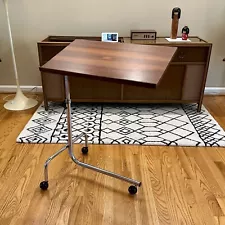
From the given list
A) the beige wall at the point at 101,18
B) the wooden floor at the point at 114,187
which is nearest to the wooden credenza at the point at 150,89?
the beige wall at the point at 101,18

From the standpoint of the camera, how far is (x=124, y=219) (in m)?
1.58

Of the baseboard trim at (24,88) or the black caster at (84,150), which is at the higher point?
the baseboard trim at (24,88)

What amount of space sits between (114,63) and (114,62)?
2 centimetres

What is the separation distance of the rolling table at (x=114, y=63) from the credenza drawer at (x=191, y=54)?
1046 millimetres

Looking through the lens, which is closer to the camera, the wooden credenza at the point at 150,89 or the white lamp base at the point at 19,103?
the wooden credenza at the point at 150,89

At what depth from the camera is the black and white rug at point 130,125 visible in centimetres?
237

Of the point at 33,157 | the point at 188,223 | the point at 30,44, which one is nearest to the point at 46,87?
the point at 30,44

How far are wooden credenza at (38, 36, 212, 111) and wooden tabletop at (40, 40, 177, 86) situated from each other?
1.00 metres

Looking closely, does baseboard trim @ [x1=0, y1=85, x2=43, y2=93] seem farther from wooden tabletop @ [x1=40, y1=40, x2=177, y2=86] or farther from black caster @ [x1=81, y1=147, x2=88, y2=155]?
wooden tabletop @ [x1=40, y1=40, x2=177, y2=86]

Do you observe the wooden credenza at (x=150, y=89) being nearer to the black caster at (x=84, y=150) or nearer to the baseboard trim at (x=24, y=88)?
the baseboard trim at (x=24, y=88)

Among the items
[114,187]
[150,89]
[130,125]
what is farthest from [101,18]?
[114,187]

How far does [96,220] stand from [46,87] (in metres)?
1.65

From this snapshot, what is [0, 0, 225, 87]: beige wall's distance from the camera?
3.00m

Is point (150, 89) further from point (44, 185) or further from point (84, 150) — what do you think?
point (44, 185)
